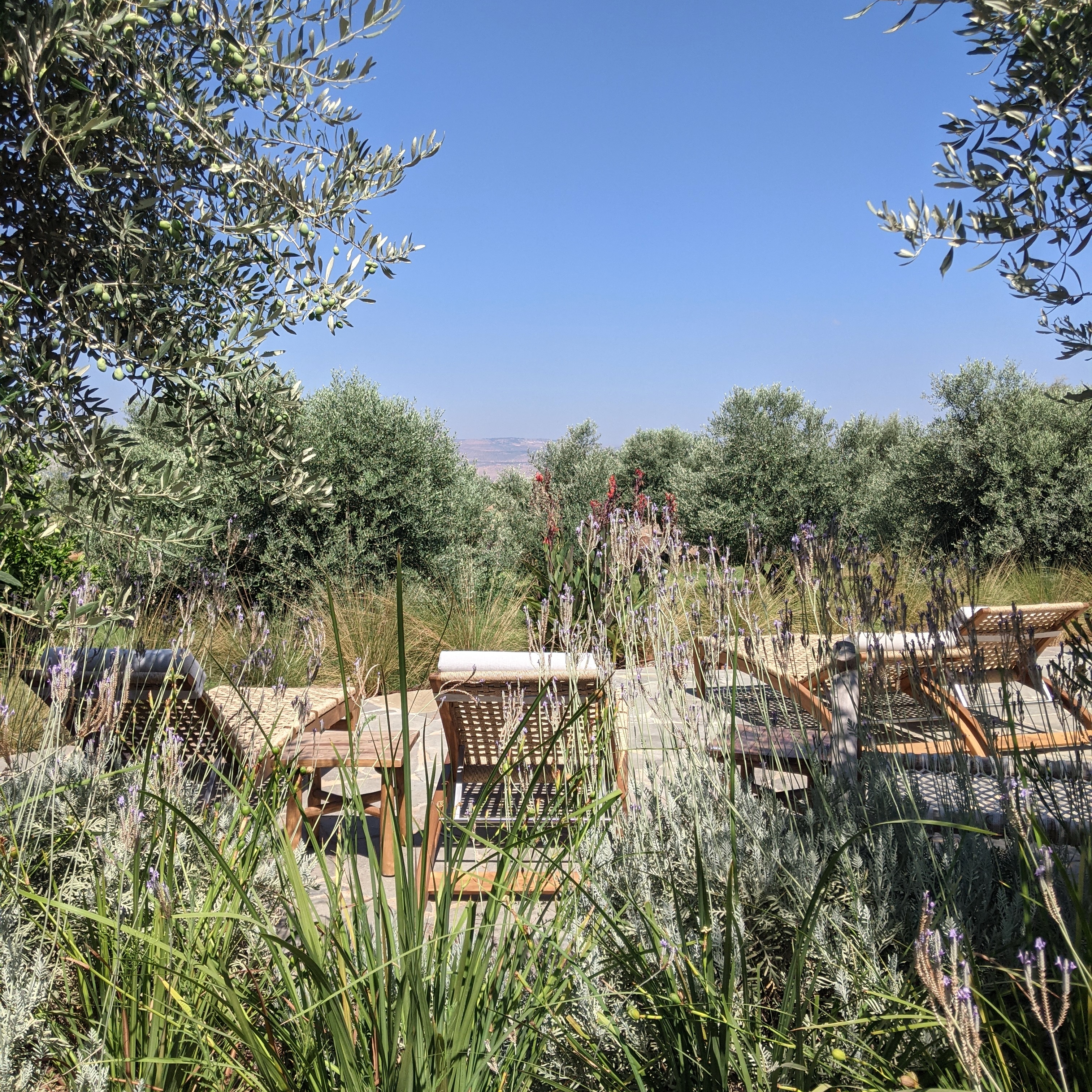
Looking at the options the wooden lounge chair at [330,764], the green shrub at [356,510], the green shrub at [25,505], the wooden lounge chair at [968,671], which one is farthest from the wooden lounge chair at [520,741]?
the green shrub at [356,510]

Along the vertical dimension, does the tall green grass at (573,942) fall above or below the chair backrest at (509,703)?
below

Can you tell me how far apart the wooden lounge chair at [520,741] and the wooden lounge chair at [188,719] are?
32 centimetres

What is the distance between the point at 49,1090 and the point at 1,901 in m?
0.47

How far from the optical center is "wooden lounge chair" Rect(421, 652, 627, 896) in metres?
1.73

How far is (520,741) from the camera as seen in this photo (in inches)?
130

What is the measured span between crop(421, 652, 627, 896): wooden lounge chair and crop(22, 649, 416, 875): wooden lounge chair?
0.32 meters

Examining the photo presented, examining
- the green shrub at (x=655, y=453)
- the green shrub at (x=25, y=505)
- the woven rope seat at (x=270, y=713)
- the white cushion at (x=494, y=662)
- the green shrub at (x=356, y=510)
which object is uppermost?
the green shrub at (x=655, y=453)

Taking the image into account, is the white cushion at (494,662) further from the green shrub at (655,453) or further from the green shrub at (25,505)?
the green shrub at (655,453)

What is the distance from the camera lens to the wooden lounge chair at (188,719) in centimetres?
208

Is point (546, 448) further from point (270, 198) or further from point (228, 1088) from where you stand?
point (228, 1088)

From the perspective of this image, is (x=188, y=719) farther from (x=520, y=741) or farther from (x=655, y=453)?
(x=655, y=453)

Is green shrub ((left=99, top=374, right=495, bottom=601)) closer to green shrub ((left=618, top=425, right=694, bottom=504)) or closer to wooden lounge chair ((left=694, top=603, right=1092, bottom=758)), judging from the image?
wooden lounge chair ((left=694, top=603, right=1092, bottom=758))

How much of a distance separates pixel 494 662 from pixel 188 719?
1242 mm

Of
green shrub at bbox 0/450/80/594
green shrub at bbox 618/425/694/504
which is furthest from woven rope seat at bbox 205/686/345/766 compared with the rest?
green shrub at bbox 618/425/694/504
